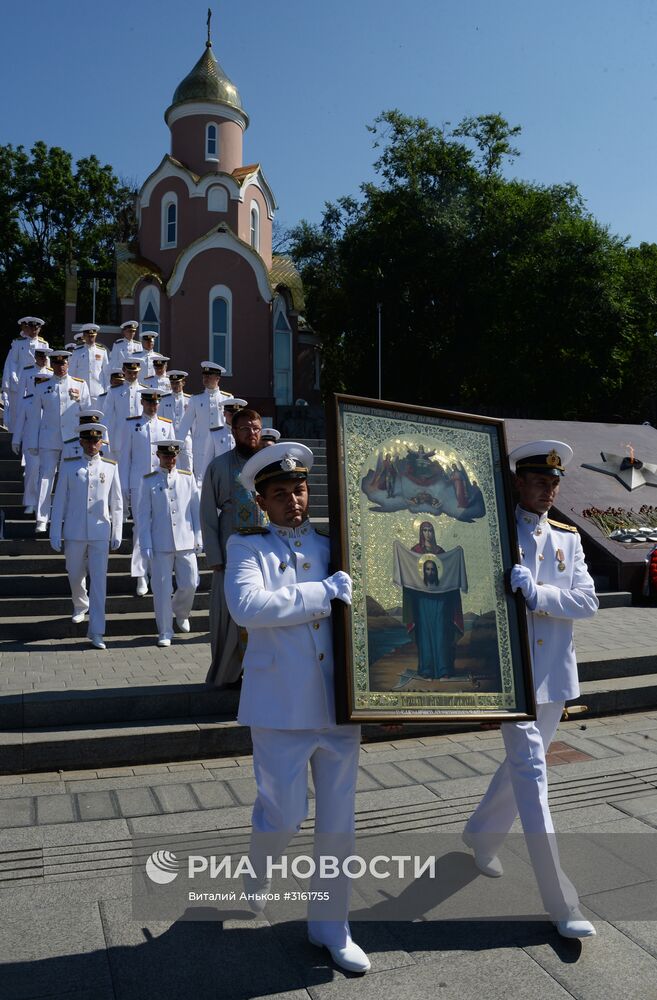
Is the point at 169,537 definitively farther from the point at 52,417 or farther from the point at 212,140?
the point at 212,140

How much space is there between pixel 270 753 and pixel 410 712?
61 centimetres

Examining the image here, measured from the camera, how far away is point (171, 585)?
8883 mm

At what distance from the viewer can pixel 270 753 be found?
3.59 m

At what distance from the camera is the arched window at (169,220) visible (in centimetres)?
2978

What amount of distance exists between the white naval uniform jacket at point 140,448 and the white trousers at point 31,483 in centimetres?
122

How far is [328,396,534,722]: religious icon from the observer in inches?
145

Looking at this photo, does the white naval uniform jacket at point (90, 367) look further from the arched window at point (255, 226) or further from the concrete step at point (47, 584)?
the arched window at point (255, 226)

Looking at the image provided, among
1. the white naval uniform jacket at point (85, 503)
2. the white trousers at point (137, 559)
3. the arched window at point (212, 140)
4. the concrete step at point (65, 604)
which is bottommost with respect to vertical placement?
the concrete step at point (65, 604)

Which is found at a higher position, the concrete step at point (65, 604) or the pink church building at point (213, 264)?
the pink church building at point (213, 264)

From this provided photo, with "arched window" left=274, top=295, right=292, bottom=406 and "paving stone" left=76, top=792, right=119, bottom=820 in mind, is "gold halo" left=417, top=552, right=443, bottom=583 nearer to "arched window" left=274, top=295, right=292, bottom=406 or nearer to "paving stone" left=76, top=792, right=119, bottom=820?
"paving stone" left=76, top=792, right=119, bottom=820

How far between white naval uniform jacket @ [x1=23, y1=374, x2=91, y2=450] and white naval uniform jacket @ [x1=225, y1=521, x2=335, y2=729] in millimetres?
8945

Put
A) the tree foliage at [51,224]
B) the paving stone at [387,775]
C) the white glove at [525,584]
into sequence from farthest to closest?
the tree foliage at [51,224]
the paving stone at [387,775]
the white glove at [525,584]

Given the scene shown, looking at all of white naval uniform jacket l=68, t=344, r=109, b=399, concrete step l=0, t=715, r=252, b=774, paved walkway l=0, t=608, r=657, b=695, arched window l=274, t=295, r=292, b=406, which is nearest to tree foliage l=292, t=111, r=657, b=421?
arched window l=274, t=295, r=292, b=406

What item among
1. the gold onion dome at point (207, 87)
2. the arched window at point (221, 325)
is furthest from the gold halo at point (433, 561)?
the gold onion dome at point (207, 87)
